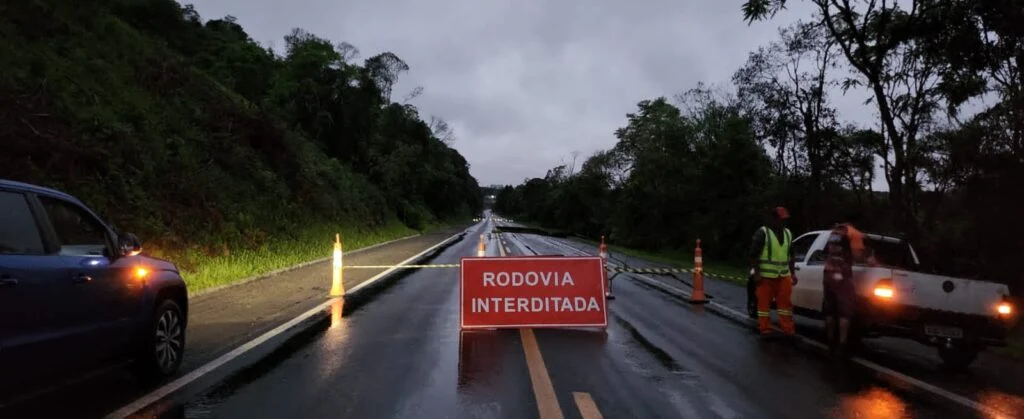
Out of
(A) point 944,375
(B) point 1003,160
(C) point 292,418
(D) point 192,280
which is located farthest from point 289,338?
(B) point 1003,160

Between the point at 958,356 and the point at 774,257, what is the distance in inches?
97.0

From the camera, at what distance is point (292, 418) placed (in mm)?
5863

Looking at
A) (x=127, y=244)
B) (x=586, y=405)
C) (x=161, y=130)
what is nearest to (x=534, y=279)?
(x=586, y=405)

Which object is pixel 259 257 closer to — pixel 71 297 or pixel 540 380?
pixel 540 380

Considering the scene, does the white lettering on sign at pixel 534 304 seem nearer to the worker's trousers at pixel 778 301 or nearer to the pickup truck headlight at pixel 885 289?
the worker's trousers at pixel 778 301

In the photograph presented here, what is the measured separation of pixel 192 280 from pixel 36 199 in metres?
9.89

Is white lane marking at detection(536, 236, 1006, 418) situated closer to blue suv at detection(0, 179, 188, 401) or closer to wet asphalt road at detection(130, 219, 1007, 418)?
wet asphalt road at detection(130, 219, 1007, 418)

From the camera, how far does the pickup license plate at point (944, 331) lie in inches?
332

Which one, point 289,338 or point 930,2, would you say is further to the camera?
point 930,2

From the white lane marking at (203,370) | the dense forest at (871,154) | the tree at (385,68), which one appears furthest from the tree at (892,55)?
the tree at (385,68)

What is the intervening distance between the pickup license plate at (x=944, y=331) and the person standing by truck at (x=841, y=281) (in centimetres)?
82

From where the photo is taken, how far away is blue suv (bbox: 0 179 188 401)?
509 centimetres

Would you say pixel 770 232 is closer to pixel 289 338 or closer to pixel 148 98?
pixel 289 338

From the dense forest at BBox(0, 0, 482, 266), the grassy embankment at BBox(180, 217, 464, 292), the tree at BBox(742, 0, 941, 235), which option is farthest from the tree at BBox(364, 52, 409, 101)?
the tree at BBox(742, 0, 941, 235)
